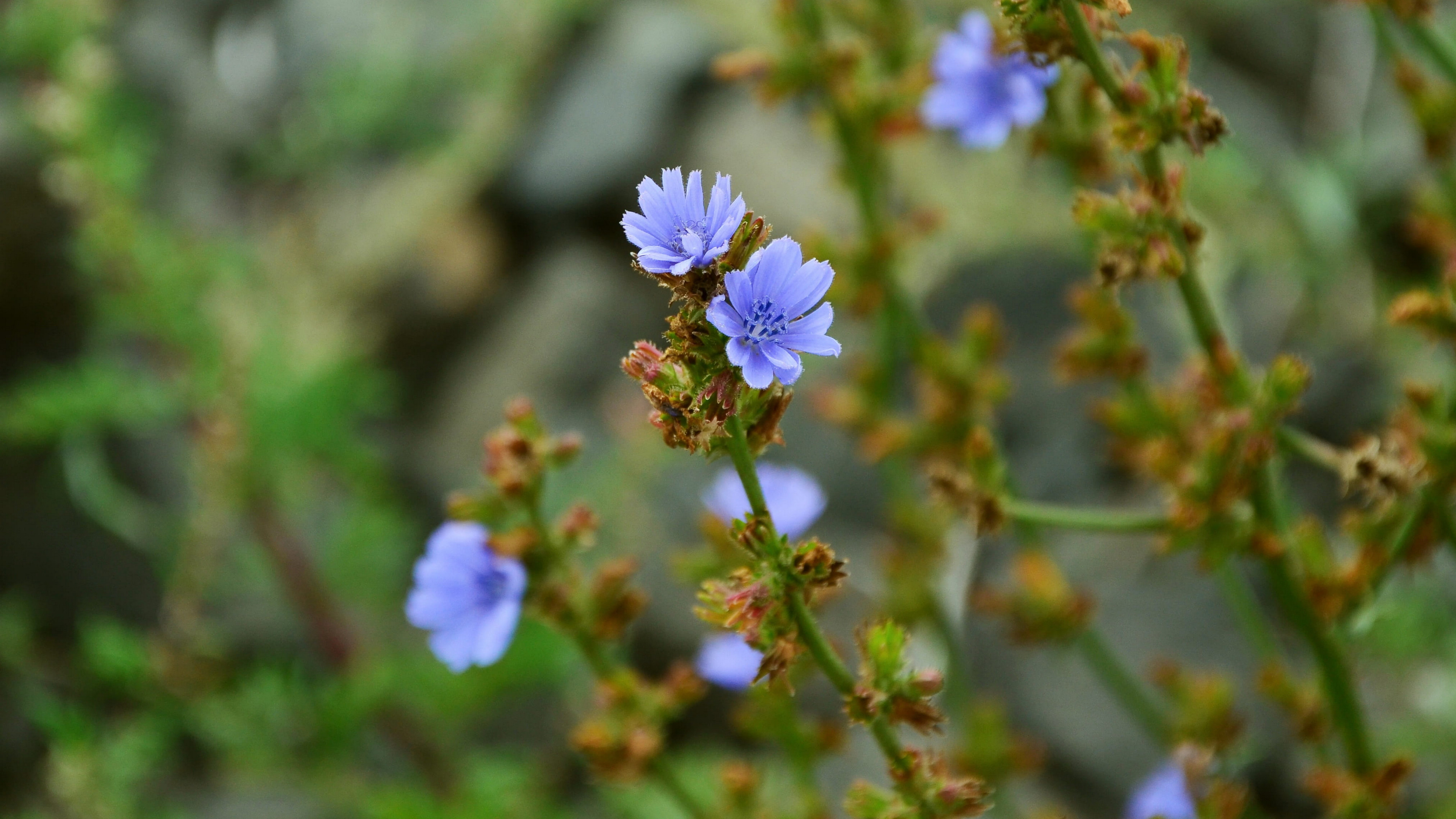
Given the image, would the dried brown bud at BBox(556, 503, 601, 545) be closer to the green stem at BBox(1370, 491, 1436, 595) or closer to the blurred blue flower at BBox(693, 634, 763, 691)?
the blurred blue flower at BBox(693, 634, 763, 691)

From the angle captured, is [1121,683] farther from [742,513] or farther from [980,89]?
[980,89]

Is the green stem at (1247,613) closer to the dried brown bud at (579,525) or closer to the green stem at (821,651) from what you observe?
the green stem at (821,651)

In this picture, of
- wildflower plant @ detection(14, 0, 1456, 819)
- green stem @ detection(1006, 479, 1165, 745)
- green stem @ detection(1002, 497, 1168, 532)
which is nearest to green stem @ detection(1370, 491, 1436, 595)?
wildflower plant @ detection(14, 0, 1456, 819)

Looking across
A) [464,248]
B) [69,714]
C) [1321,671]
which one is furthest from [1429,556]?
[464,248]

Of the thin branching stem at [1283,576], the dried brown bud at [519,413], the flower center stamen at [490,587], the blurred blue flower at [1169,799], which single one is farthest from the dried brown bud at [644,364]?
the blurred blue flower at [1169,799]

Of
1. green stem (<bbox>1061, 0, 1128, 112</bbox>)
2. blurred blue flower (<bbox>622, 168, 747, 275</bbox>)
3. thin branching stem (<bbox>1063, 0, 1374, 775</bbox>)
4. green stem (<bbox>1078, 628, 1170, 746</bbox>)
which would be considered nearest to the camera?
blurred blue flower (<bbox>622, 168, 747, 275</bbox>)

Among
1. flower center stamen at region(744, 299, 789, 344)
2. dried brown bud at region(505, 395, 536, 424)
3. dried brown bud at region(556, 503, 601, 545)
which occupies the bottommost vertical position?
flower center stamen at region(744, 299, 789, 344)
